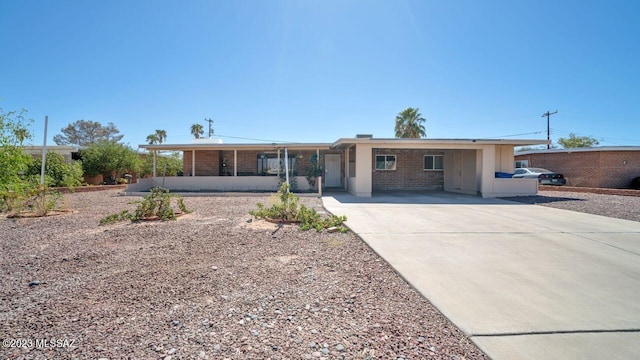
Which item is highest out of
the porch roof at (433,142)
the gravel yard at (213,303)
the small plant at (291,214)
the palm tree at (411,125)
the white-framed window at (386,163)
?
the palm tree at (411,125)

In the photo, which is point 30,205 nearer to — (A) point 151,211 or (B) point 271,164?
(A) point 151,211

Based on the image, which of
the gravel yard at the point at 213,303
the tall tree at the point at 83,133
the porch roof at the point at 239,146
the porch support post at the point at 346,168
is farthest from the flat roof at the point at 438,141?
the tall tree at the point at 83,133

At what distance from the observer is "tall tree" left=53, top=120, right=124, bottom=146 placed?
157 feet

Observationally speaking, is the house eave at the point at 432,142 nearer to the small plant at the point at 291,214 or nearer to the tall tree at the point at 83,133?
the small plant at the point at 291,214

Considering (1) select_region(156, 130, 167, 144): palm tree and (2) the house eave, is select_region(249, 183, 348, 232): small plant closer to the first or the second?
(2) the house eave

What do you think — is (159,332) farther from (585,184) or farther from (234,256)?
(585,184)

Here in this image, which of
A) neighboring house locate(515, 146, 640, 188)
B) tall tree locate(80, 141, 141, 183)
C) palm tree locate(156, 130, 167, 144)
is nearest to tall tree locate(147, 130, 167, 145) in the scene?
palm tree locate(156, 130, 167, 144)

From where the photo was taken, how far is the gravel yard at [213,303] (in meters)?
2.13

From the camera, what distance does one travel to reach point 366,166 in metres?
13.0

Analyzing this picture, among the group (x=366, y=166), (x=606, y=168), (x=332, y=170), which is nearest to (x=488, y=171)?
(x=366, y=166)

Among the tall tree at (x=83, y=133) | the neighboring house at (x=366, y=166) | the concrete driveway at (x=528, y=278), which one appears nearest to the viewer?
the concrete driveway at (x=528, y=278)

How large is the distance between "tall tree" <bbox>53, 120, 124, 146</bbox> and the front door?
46774 mm

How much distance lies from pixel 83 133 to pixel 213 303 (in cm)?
6114

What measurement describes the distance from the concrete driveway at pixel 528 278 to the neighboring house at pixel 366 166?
20.1ft
